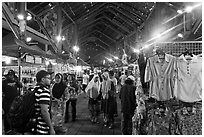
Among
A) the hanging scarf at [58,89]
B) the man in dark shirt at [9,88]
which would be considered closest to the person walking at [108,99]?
the hanging scarf at [58,89]

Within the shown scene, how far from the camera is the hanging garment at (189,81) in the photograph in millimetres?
3508

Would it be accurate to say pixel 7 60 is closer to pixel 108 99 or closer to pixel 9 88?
pixel 9 88

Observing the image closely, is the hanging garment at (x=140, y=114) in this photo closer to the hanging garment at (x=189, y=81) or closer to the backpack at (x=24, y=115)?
the hanging garment at (x=189, y=81)

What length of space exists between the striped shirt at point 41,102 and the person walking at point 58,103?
1.41 m

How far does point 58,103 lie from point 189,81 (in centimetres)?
265

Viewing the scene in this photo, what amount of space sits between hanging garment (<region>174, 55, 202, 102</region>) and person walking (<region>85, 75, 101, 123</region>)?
302 centimetres

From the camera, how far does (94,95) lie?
6.17 metres

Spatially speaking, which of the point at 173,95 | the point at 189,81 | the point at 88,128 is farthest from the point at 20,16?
the point at 189,81

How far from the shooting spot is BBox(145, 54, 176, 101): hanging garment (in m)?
3.59

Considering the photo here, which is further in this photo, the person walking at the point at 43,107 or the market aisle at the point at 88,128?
the market aisle at the point at 88,128

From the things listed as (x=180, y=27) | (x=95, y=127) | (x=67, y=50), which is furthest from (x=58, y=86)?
(x=67, y=50)

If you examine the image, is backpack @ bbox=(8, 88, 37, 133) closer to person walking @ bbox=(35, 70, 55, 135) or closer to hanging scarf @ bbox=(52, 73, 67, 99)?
person walking @ bbox=(35, 70, 55, 135)

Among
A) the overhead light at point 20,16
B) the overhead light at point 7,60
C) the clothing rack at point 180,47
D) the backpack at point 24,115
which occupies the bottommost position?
the backpack at point 24,115

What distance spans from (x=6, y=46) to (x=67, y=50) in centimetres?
912
